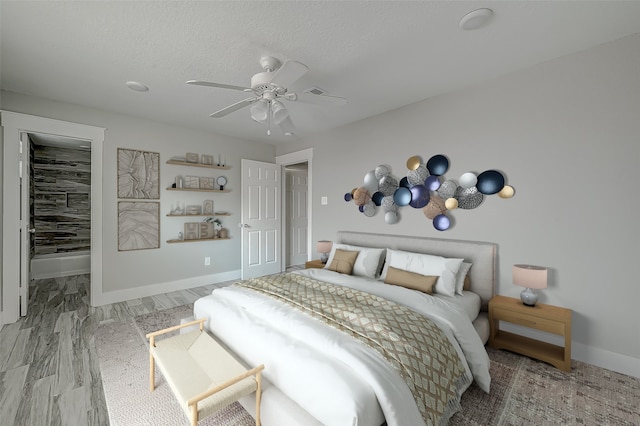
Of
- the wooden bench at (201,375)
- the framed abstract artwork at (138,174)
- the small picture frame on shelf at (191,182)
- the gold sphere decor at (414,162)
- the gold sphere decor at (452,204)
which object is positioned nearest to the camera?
the wooden bench at (201,375)

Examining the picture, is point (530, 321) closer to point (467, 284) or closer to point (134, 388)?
point (467, 284)

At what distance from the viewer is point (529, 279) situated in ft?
7.64

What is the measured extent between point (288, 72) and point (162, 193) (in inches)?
129

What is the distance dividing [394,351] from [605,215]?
7.21 ft

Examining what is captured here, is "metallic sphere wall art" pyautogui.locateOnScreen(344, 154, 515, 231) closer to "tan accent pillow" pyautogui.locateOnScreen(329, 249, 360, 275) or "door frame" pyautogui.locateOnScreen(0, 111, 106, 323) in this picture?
"tan accent pillow" pyautogui.locateOnScreen(329, 249, 360, 275)

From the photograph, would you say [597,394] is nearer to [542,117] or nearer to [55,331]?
[542,117]

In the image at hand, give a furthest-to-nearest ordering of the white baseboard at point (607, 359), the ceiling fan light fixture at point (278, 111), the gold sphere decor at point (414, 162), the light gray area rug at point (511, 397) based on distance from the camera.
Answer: the gold sphere decor at point (414, 162) → the ceiling fan light fixture at point (278, 111) → the white baseboard at point (607, 359) → the light gray area rug at point (511, 397)

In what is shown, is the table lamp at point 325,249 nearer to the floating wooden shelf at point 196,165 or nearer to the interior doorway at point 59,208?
the floating wooden shelf at point 196,165

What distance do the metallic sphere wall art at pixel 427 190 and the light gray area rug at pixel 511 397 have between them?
4.87 feet

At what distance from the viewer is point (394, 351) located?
1510 mm

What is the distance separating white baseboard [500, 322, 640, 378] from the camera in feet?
7.00

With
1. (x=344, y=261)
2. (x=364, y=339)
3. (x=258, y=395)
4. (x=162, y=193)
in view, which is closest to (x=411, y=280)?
(x=344, y=261)

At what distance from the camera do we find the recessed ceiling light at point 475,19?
5.89 feet

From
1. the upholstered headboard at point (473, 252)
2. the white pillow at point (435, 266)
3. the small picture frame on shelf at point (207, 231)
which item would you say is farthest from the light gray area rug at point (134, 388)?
the upholstered headboard at point (473, 252)
